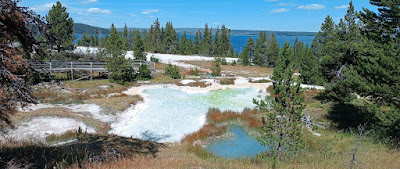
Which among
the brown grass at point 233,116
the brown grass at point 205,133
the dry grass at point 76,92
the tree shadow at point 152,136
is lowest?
the tree shadow at point 152,136

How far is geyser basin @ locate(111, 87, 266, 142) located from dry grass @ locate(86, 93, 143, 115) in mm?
844

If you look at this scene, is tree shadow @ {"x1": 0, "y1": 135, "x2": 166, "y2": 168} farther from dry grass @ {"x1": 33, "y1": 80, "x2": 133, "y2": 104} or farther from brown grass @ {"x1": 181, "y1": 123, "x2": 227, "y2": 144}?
dry grass @ {"x1": 33, "y1": 80, "x2": 133, "y2": 104}

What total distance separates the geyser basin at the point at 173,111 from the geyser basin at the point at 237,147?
2.45 meters

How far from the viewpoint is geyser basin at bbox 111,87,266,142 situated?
17.4 m

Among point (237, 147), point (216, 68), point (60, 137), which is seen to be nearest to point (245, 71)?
point (216, 68)

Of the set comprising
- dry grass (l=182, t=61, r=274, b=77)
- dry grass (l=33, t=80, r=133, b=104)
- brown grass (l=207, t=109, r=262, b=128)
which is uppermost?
dry grass (l=182, t=61, r=274, b=77)

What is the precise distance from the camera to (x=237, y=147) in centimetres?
1491

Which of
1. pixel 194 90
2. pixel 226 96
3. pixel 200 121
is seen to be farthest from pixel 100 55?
pixel 200 121

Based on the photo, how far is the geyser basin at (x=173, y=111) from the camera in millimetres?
17375

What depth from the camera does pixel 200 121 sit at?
1992 centimetres

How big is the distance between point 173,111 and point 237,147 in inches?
345

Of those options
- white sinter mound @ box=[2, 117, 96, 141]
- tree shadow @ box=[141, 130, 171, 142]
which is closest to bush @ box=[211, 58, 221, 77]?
tree shadow @ box=[141, 130, 171, 142]

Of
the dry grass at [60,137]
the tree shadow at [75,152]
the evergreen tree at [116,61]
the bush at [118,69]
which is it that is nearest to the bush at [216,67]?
the bush at [118,69]

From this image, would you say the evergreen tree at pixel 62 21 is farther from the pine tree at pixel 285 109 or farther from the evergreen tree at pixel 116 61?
the pine tree at pixel 285 109
